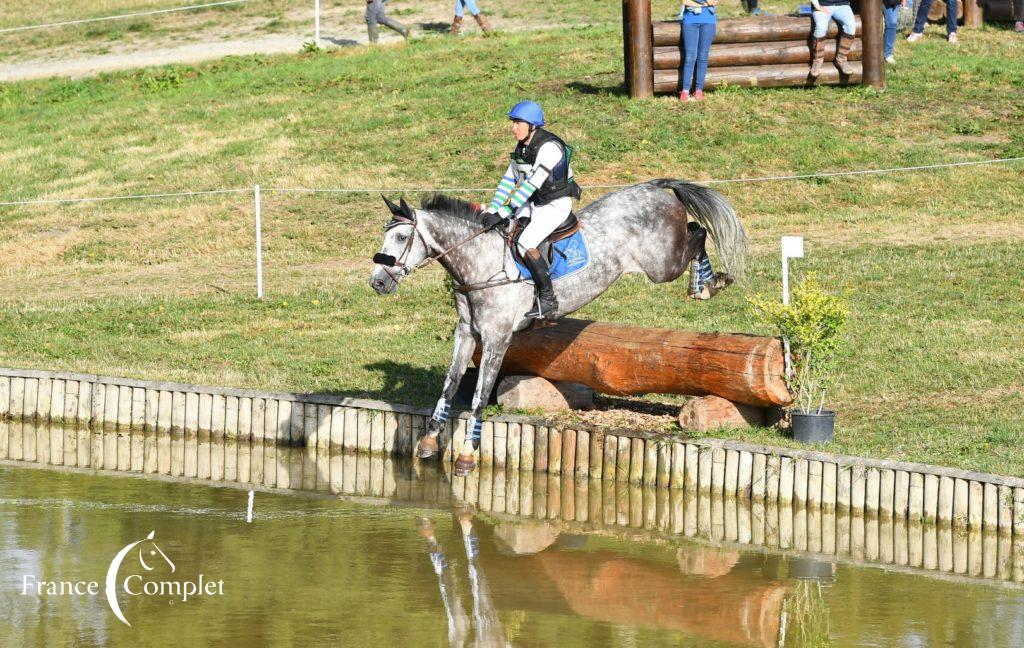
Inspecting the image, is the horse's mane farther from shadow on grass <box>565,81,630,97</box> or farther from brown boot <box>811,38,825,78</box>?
brown boot <box>811,38,825,78</box>

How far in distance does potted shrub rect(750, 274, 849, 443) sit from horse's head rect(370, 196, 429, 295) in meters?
2.98

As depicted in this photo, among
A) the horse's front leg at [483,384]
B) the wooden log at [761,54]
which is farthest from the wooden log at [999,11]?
the horse's front leg at [483,384]

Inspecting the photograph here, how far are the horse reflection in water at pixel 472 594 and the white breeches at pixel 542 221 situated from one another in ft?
7.53

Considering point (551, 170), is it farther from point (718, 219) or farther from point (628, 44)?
point (628, 44)

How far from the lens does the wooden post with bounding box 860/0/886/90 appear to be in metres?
24.4

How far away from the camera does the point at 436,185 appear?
23.0 metres

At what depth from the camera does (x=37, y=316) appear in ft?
59.7

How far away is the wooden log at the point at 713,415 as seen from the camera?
1235 cm

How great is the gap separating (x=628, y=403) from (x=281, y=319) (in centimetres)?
537

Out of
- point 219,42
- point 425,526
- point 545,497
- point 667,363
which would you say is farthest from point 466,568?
point 219,42

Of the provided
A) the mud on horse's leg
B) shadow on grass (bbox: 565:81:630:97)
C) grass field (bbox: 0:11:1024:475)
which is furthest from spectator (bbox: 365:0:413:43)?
the mud on horse's leg

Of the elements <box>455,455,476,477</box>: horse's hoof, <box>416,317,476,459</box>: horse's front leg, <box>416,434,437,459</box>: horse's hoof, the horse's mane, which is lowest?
<box>455,455,476,477</box>: horse's hoof

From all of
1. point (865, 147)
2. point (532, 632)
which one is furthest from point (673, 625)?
point (865, 147)

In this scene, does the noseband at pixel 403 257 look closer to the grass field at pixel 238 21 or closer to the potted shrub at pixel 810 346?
the potted shrub at pixel 810 346
